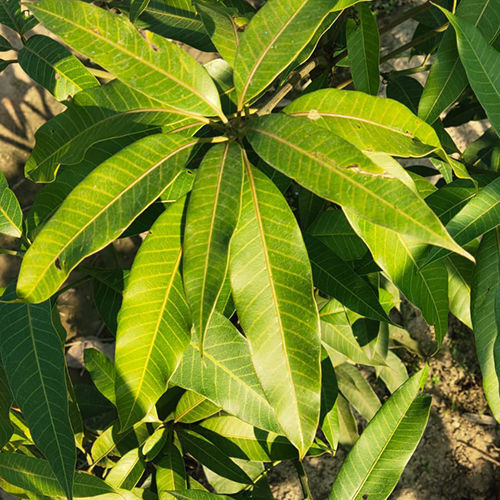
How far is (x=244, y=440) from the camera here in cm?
129

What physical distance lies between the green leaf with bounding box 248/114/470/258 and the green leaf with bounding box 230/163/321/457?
0.09 meters

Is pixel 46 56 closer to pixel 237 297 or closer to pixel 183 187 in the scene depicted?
pixel 183 187

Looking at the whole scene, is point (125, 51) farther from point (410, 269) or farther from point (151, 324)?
point (410, 269)

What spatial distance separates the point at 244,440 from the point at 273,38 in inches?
36.5

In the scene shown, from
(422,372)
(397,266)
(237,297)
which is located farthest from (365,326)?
(237,297)

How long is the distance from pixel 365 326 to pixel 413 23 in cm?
194

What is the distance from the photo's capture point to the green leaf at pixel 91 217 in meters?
0.66

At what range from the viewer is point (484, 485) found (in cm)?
220

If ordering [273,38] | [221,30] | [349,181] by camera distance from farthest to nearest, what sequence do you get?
[221,30]
[273,38]
[349,181]

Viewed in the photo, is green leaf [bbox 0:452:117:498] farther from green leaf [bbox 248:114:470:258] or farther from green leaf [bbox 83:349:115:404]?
green leaf [bbox 248:114:470:258]

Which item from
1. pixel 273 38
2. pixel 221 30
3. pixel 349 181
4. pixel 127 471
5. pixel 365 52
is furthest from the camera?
pixel 127 471

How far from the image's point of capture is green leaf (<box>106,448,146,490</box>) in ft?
4.03

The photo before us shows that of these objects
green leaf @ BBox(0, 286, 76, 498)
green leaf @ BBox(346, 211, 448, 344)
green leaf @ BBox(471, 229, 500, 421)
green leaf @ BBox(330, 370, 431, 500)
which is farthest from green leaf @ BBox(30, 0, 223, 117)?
green leaf @ BBox(330, 370, 431, 500)

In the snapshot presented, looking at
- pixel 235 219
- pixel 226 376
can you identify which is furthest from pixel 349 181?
pixel 226 376
